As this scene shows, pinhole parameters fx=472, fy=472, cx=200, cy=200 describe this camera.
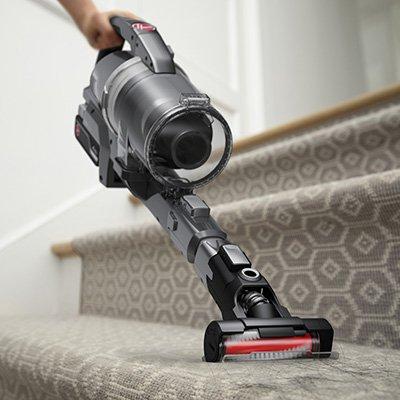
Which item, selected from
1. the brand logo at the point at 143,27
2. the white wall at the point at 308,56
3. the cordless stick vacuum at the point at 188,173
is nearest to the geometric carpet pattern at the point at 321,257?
the cordless stick vacuum at the point at 188,173

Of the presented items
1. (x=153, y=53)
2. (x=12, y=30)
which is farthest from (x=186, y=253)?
(x=12, y=30)

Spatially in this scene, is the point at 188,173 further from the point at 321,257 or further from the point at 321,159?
the point at 321,159

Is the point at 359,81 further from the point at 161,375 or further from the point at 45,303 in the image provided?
the point at 161,375

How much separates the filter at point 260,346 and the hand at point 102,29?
497 mm

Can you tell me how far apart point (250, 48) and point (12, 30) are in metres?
1.36

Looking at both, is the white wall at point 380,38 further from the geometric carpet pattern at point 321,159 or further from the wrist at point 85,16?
the wrist at point 85,16

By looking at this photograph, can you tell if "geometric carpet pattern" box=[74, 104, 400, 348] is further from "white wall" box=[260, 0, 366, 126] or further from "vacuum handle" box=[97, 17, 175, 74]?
"white wall" box=[260, 0, 366, 126]

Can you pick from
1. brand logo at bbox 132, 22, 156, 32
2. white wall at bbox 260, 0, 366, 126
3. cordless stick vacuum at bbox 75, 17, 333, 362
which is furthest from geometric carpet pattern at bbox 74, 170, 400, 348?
white wall at bbox 260, 0, 366, 126

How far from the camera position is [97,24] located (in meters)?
0.73

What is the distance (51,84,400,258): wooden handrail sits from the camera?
1124mm

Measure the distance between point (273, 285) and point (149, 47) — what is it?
44cm

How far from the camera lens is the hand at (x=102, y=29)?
2.36ft

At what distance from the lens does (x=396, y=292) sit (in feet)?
2.12

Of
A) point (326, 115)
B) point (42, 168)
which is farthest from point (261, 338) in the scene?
point (42, 168)
